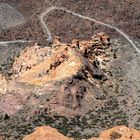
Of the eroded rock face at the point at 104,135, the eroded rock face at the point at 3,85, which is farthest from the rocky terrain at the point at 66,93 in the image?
the eroded rock face at the point at 104,135

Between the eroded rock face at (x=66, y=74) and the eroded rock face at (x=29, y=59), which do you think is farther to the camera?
the eroded rock face at (x=29, y=59)

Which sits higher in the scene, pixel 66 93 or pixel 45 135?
pixel 66 93

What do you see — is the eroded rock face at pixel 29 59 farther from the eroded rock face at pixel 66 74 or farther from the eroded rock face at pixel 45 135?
the eroded rock face at pixel 45 135

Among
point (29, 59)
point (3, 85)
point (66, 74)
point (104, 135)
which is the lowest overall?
point (104, 135)

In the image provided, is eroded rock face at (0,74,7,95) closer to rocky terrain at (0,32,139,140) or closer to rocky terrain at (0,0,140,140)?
rocky terrain at (0,32,139,140)

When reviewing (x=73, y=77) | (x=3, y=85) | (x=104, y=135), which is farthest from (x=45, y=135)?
(x=3, y=85)

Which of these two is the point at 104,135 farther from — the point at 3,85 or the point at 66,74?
the point at 3,85

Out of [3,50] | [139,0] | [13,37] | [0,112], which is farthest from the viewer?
[139,0]

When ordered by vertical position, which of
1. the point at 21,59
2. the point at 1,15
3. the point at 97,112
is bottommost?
the point at 97,112

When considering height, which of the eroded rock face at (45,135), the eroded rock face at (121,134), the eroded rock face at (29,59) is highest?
the eroded rock face at (29,59)

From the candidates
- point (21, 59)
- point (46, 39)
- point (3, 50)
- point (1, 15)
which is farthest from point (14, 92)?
point (1, 15)

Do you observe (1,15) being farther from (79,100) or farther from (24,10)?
(79,100)
